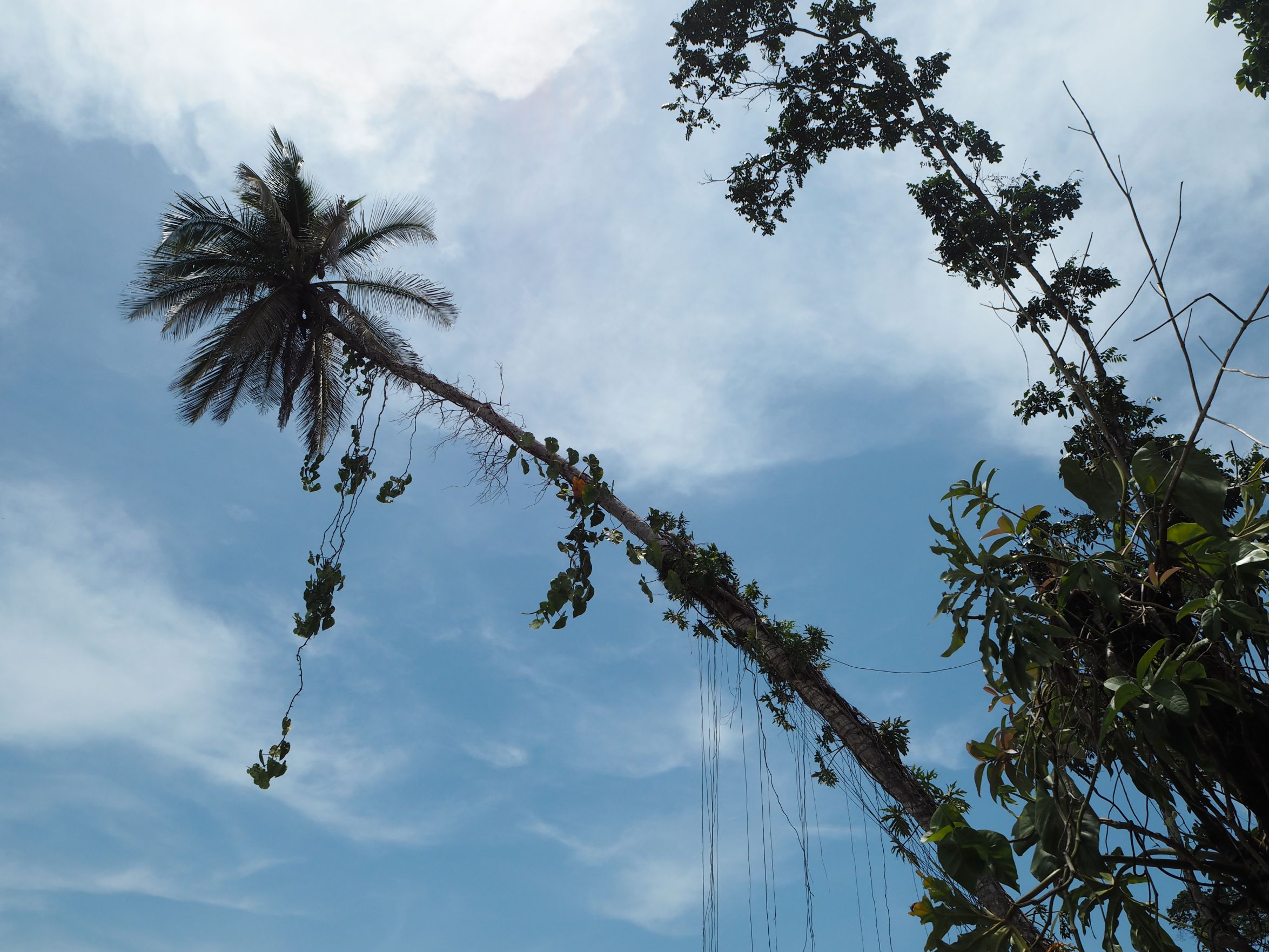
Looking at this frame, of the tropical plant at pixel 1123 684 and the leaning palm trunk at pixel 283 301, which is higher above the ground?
the leaning palm trunk at pixel 283 301

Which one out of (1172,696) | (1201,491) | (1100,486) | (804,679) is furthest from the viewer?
(804,679)

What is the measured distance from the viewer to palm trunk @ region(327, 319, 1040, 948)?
406cm

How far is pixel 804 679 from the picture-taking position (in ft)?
15.0

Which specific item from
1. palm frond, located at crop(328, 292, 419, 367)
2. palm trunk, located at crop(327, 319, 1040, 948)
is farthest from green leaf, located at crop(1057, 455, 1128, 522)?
palm frond, located at crop(328, 292, 419, 367)

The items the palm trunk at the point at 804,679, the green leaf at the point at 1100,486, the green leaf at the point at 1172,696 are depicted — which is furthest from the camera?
the palm trunk at the point at 804,679

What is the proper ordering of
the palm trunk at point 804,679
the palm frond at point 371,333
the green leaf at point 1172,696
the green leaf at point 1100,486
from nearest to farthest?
the green leaf at point 1172,696, the green leaf at point 1100,486, the palm trunk at point 804,679, the palm frond at point 371,333

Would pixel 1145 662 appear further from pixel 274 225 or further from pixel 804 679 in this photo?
pixel 274 225

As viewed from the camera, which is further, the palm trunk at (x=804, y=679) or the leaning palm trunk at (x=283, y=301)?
the leaning palm trunk at (x=283, y=301)

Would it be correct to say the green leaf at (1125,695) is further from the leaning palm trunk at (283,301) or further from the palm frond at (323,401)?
the palm frond at (323,401)

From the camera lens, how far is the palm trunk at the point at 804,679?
13.3 ft

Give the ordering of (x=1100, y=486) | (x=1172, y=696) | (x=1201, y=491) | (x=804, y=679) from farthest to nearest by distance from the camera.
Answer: (x=804, y=679) < (x=1100, y=486) < (x=1201, y=491) < (x=1172, y=696)

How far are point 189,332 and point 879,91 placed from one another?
6.97 m

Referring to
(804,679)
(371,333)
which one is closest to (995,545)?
(804,679)

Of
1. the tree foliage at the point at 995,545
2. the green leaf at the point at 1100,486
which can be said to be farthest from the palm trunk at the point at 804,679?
the green leaf at the point at 1100,486
